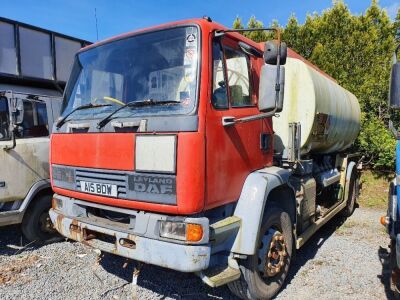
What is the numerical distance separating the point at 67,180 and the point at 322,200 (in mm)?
4225

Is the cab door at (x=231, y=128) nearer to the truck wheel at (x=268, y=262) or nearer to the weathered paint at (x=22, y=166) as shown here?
the truck wheel at (x=268, y=262)

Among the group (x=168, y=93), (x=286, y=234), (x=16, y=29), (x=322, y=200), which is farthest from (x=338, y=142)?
(x=16, y=29)

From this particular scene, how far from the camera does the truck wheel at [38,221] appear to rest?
201 inches

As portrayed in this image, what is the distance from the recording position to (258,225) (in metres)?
3.17

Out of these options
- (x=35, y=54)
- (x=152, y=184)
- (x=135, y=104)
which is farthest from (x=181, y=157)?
(x=35, y=54)

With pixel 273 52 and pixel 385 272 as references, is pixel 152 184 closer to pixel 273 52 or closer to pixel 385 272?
pixel 273 52

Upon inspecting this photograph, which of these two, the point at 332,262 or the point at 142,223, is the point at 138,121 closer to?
the point at 142,223

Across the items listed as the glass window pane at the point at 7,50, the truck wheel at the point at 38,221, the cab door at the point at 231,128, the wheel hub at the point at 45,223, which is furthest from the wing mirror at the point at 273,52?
the glass window pane at the point at 7,50

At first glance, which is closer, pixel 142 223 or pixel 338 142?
pixel 142 223

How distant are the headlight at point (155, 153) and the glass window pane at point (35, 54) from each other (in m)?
4.40

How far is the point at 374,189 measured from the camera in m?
8.96

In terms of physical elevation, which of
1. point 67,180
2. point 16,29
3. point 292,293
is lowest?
point 292,293

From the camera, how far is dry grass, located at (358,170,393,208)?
8.11 metres

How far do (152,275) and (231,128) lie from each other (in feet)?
6.88
